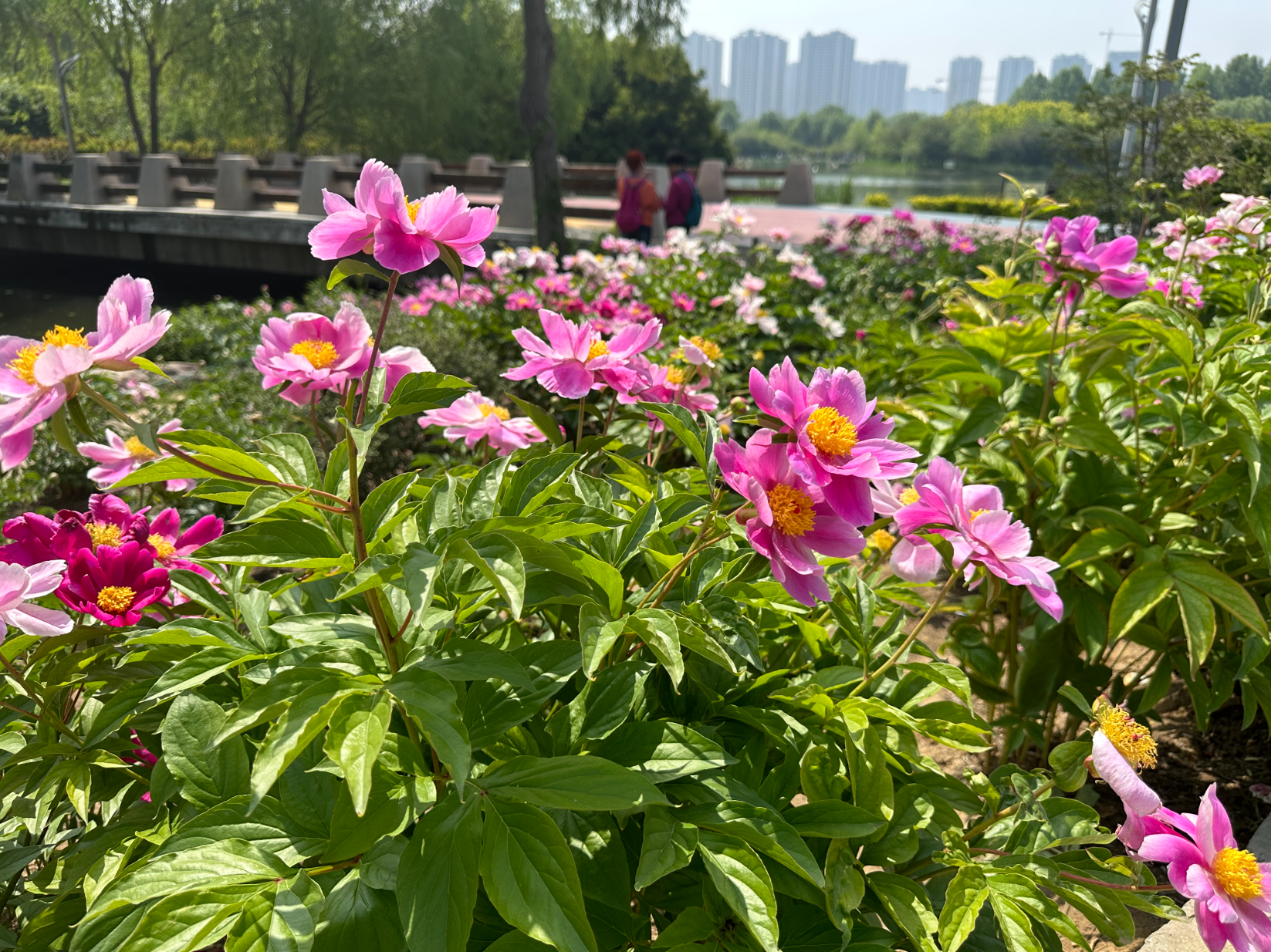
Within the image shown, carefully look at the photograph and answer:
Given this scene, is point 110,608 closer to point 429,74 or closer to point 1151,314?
point 1151,314

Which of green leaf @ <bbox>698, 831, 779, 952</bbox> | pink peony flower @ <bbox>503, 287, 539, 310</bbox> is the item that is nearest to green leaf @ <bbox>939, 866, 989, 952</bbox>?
green leaf @ <bbox>698, 831, 779, 952</bbox>

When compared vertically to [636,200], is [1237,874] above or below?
below

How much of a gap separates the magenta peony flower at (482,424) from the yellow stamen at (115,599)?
0.52 metres

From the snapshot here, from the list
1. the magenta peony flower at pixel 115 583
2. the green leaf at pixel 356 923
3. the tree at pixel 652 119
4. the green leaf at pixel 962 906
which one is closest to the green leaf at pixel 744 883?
the green leaf at pixel 962 906

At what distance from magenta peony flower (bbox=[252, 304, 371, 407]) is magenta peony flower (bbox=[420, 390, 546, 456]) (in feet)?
0.91

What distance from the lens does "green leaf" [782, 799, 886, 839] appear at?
3.23 feet

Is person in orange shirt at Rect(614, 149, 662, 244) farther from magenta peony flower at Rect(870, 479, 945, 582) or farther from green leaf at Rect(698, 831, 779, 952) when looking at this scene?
green leaf at Rect(698, 831, 779, 952)

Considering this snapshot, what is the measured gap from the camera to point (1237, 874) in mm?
945

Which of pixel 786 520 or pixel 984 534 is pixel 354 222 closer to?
pixel 786 520

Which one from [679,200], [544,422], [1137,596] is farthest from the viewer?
[679,200]

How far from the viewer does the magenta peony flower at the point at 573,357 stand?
1277 millimetres

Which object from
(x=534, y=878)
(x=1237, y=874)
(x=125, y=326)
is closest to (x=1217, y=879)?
(x=1237, y=874)

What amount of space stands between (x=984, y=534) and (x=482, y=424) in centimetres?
85

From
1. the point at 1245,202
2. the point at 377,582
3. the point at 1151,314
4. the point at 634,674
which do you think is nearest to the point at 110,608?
the point at 377,582
